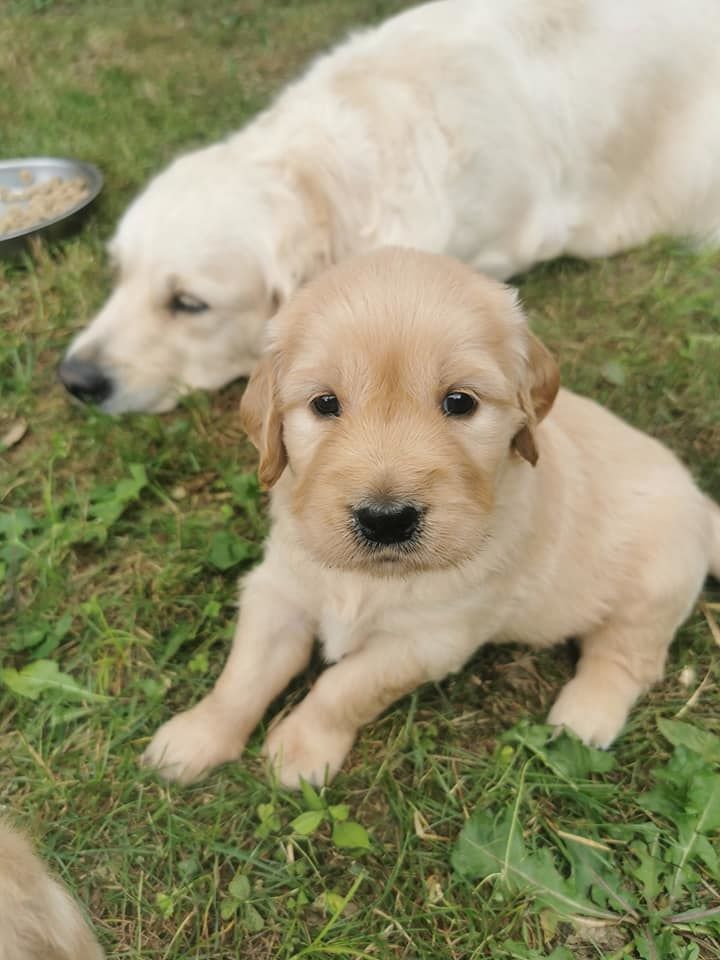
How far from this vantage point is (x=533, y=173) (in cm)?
371

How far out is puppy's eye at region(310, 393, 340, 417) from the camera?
1.83 meters

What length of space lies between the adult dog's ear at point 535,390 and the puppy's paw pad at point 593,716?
824mm

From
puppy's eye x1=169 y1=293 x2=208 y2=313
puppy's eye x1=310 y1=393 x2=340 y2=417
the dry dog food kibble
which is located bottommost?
puppy's eye x1=169 y1=293 x2=208 y2=313

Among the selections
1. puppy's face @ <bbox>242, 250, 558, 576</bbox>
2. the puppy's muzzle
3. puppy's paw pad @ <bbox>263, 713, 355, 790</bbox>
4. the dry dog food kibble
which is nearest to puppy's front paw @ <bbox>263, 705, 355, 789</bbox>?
puppy's paw pad @ <bbox>263, 713, 355, 790</bbox>

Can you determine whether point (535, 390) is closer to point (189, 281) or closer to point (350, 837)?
point (350, 837)

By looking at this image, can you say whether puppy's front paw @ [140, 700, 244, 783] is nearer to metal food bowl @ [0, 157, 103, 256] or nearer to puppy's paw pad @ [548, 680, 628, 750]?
puppy's paw pad @ [548, 680, 628, 750]

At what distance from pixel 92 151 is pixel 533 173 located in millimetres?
2520

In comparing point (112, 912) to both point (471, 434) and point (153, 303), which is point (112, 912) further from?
point (153, 303)

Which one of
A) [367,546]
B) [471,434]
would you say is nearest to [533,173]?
[471,434]

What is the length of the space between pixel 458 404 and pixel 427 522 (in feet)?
0.98

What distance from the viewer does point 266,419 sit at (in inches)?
75.3

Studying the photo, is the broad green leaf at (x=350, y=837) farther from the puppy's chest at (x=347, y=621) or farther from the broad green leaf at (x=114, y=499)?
the broad green leaf at (x=114, y=499)

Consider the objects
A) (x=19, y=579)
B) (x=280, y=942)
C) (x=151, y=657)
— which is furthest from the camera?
(x=19, y=579)

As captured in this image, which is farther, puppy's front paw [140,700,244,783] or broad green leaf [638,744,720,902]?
puppy's front paw [140,700,244,783]
